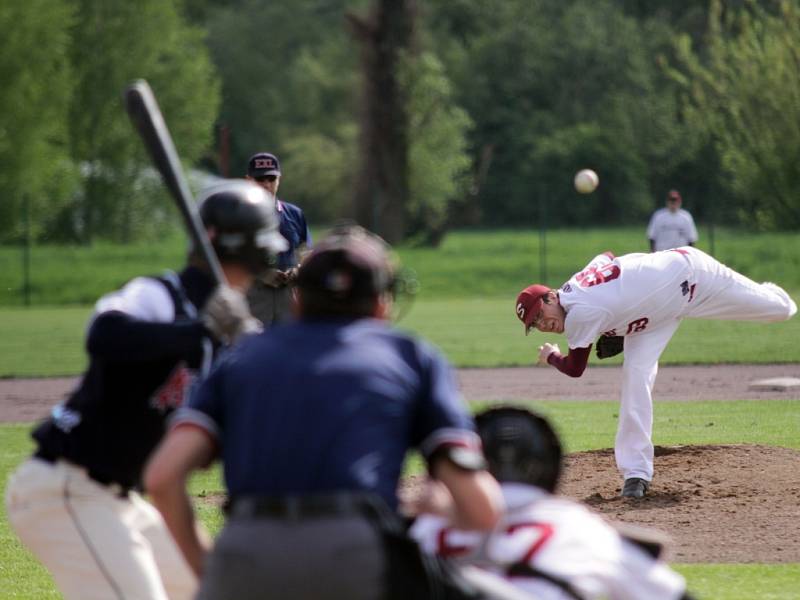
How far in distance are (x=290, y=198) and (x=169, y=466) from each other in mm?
56510

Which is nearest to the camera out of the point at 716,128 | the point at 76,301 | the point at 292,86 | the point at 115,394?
the point at 115,394

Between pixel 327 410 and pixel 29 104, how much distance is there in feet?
114

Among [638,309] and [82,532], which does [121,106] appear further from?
[82,532]

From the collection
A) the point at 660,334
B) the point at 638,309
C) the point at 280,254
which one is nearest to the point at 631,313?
the point at 638,309

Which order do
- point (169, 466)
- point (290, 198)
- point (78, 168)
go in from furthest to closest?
point (290, 198) → point (78, 168) → point (169, 466)

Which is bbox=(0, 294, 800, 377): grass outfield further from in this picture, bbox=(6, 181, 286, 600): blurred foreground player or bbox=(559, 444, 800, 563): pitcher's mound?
bbox=(6, 181, 286, 600): blurred foreground player

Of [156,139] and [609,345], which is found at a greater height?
[156,139]

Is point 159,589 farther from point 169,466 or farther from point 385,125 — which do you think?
point 385,125

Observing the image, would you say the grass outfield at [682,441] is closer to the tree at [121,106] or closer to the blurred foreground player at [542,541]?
the blurred foreground player at [542,541]

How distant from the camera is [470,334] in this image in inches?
841

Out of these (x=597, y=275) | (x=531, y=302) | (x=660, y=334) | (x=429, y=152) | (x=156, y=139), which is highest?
(x=429, y=152)

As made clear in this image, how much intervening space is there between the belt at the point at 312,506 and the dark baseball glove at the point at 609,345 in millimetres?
5900

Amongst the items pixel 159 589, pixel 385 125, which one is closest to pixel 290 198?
pixel 385 125

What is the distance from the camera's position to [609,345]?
29.3ft
